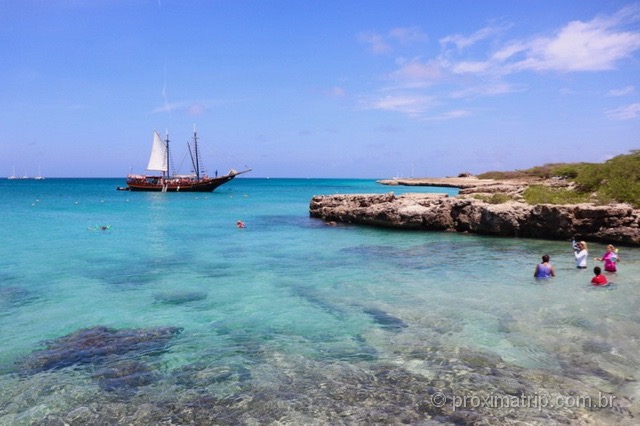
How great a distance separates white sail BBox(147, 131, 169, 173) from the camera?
8701 centimetres

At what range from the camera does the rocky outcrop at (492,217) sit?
19781mm

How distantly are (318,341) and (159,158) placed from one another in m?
85.7

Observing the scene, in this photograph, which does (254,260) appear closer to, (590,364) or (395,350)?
(395,350)

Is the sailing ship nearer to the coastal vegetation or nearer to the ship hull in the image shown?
the ship hull

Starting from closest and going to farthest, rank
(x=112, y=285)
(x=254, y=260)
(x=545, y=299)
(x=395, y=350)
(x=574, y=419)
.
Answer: (x=574, y=419), (x=395, y=350), (x=545, y=299), (x=112, y=285), (x=254, y=260)

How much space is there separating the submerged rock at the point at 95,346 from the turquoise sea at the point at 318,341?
0.04 meters

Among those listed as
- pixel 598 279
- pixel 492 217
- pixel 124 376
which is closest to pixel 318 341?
pixel 124 376

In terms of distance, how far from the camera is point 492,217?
23.1 meters

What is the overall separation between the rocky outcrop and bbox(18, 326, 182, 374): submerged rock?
18032mm

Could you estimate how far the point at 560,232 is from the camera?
21250 millimetres

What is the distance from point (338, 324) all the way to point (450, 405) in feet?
12.4

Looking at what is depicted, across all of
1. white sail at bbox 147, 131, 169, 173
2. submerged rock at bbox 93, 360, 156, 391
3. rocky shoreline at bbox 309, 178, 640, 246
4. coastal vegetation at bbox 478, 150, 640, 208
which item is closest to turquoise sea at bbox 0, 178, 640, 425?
submerged rock at bbox 93, 360, 156, 391

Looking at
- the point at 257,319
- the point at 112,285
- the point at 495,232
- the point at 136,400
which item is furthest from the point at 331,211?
the point at 136,400

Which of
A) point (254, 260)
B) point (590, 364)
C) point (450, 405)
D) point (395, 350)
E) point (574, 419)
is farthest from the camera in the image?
point (254, 260)
